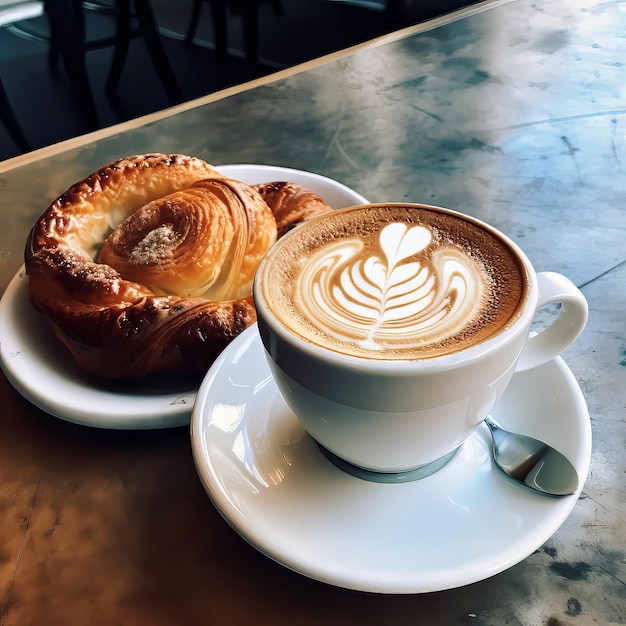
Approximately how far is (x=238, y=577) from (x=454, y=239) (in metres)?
0.31

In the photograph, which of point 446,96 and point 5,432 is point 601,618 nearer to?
point 5,432

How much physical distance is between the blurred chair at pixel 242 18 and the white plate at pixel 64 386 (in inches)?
113

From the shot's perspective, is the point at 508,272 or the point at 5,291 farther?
the point at 5,291

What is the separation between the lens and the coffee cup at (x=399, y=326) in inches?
17.0

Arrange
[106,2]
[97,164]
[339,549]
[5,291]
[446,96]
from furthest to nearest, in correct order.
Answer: [106,2] < [446,96] < [97,164] < [5,291] < [339,549]

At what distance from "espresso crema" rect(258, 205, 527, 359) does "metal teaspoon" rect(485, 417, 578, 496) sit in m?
0.11

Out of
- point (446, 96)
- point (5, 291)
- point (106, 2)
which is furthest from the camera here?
point (106, 2)

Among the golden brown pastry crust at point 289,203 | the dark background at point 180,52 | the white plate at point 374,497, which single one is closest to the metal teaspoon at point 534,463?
the white plate at point 374,497

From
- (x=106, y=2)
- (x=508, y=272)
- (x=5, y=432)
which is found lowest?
(x=106, y=2)

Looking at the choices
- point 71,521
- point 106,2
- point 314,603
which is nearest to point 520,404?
point 314,603

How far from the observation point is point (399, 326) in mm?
475

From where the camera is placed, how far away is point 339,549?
0.43 metres

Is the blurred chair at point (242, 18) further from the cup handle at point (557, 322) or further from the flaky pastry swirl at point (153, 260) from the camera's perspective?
the cup handle at point (557, 322)

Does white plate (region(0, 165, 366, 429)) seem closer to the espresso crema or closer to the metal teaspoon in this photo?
the espresso crema
